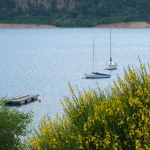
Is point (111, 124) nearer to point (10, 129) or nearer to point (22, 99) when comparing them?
point (10, 129)

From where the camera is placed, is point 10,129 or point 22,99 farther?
point 22,99

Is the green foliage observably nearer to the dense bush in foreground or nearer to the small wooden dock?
A: the dense bush in foreground

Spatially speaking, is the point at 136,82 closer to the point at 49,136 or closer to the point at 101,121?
the point at 101,121

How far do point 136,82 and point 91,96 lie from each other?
127 centimetres

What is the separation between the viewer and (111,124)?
12.4 metres

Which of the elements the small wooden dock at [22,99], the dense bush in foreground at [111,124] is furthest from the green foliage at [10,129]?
the small wooden dock at [22,99]

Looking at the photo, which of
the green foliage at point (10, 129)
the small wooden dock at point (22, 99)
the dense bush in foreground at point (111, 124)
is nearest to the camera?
the dense bush in foreground at point (111, 124)

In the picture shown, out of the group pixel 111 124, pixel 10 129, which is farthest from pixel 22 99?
pixel 111 124

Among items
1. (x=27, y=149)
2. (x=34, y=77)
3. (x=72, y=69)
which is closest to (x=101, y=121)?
(x=27, y=149)

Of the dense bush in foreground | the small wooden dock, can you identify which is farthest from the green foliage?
the small wooden dock

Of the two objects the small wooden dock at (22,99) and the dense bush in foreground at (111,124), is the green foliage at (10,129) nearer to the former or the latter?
the dense bush in foreground at (111,124)

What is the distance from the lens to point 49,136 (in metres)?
13.0

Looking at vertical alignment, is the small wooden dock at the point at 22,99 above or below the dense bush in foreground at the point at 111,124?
below

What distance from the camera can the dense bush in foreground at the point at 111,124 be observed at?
39.7ft
